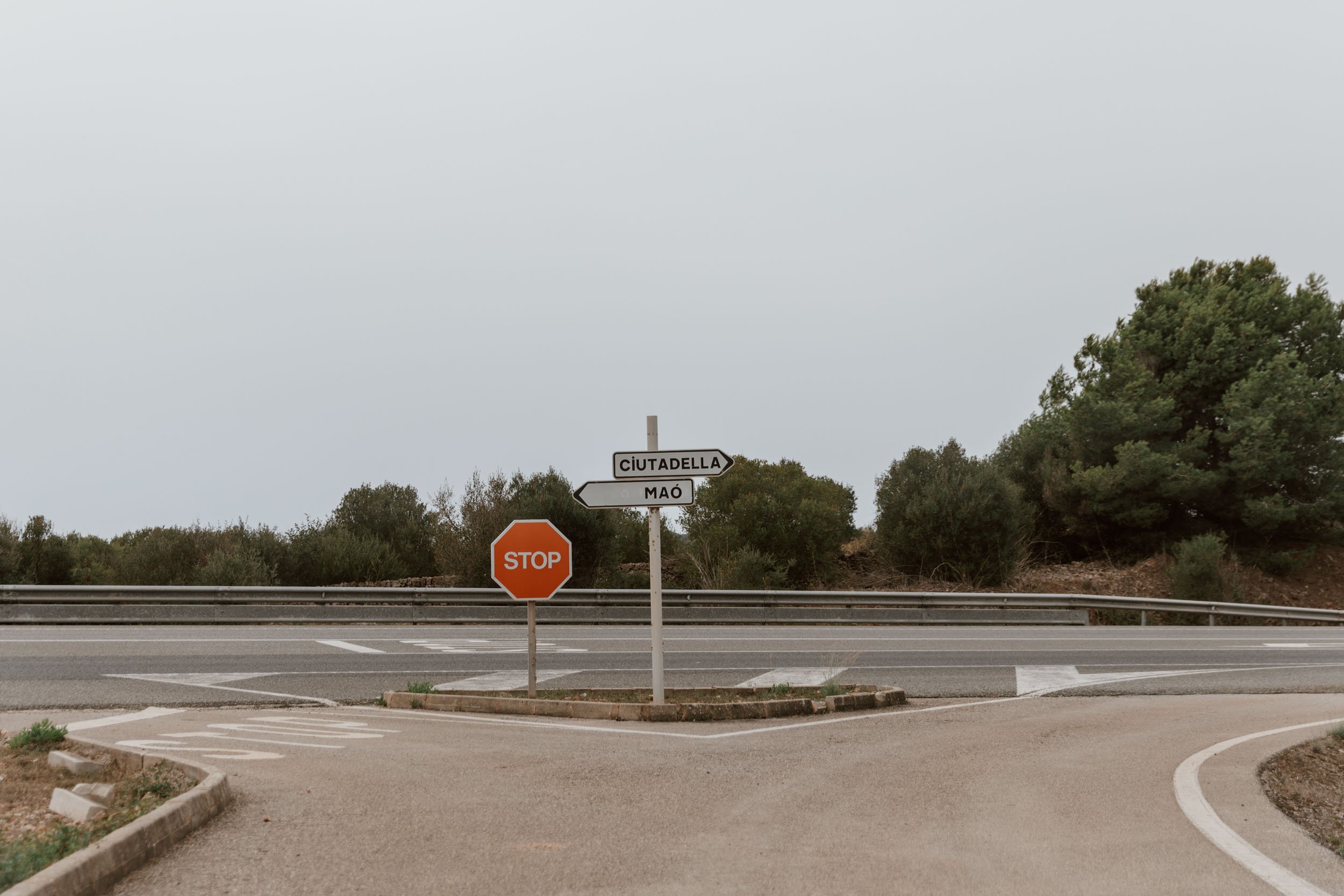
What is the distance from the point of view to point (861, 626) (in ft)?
77.2

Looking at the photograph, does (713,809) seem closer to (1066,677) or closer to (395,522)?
(1066,677)

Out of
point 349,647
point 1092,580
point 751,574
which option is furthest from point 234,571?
point 1092,580

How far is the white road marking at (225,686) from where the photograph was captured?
40.6 feet

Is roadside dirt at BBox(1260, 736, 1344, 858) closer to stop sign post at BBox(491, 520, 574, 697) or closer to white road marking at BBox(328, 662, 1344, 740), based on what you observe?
white road marking at BBox(328, 662, 1344, 740)

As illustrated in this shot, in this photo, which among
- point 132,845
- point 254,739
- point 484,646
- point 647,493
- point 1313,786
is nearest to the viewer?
point 132,845

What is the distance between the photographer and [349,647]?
17.2 metres

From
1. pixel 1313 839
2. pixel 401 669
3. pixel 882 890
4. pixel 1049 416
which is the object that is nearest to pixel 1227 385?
pixel 1049 416

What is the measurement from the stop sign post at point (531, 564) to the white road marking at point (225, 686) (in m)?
2.44

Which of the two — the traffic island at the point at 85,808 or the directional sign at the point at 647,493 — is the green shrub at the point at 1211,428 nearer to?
the directional sign at the point at 647,493

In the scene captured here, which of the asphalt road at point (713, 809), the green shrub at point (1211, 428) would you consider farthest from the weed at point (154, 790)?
the green shrub at point (1211, 428)

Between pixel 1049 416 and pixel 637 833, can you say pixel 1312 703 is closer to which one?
pixel 637 833

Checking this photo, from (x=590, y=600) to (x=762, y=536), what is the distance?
7935 mm

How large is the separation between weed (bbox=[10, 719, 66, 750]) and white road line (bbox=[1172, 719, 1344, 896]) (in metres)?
8.12

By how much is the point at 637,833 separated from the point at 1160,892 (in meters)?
2.58
